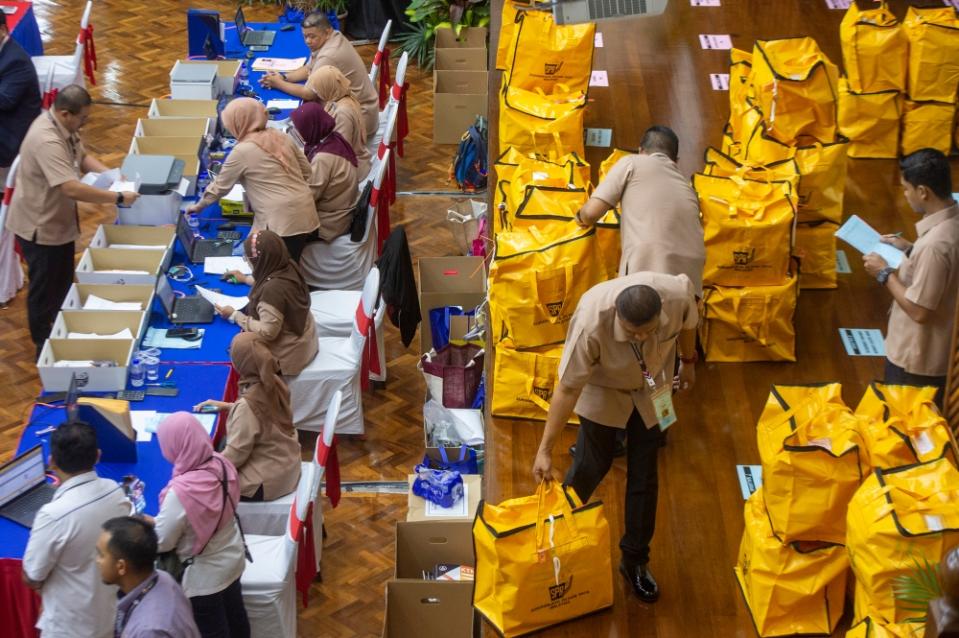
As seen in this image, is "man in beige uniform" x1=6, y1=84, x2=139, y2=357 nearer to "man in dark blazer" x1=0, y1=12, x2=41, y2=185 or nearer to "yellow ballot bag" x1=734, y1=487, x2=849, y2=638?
"man in dark blazer" x1=0, y1=12, x2=41, y2=185

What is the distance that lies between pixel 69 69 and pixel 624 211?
5.52 metres

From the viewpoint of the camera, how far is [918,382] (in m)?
5.05

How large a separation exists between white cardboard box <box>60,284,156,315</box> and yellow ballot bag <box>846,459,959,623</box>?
3.63m

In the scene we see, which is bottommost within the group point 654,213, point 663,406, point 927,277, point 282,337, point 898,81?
point 282,337

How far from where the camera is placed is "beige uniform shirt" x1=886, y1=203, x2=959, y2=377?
477cm

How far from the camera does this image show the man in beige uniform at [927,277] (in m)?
4.77

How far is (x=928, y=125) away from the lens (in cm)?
719

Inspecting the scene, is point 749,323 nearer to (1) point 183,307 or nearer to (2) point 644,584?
(2) point 644,584

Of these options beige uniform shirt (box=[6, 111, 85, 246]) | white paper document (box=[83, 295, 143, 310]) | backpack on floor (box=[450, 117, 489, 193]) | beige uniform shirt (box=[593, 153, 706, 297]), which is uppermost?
beige uniform shirt (box=[593, 153, 706, 297])

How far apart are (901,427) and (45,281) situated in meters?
4.53

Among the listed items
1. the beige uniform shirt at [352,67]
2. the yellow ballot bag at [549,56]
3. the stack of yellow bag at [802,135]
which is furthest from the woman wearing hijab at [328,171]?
the stack of yellow bag at [802,135]

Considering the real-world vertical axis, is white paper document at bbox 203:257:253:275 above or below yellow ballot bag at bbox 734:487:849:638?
below

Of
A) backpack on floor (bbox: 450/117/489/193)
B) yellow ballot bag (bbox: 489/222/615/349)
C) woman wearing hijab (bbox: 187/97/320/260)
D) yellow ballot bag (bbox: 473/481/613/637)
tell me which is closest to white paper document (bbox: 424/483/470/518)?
yellow ballot bag (bbox: 489/222/615/349)

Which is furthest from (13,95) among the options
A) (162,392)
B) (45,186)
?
(162,392)
